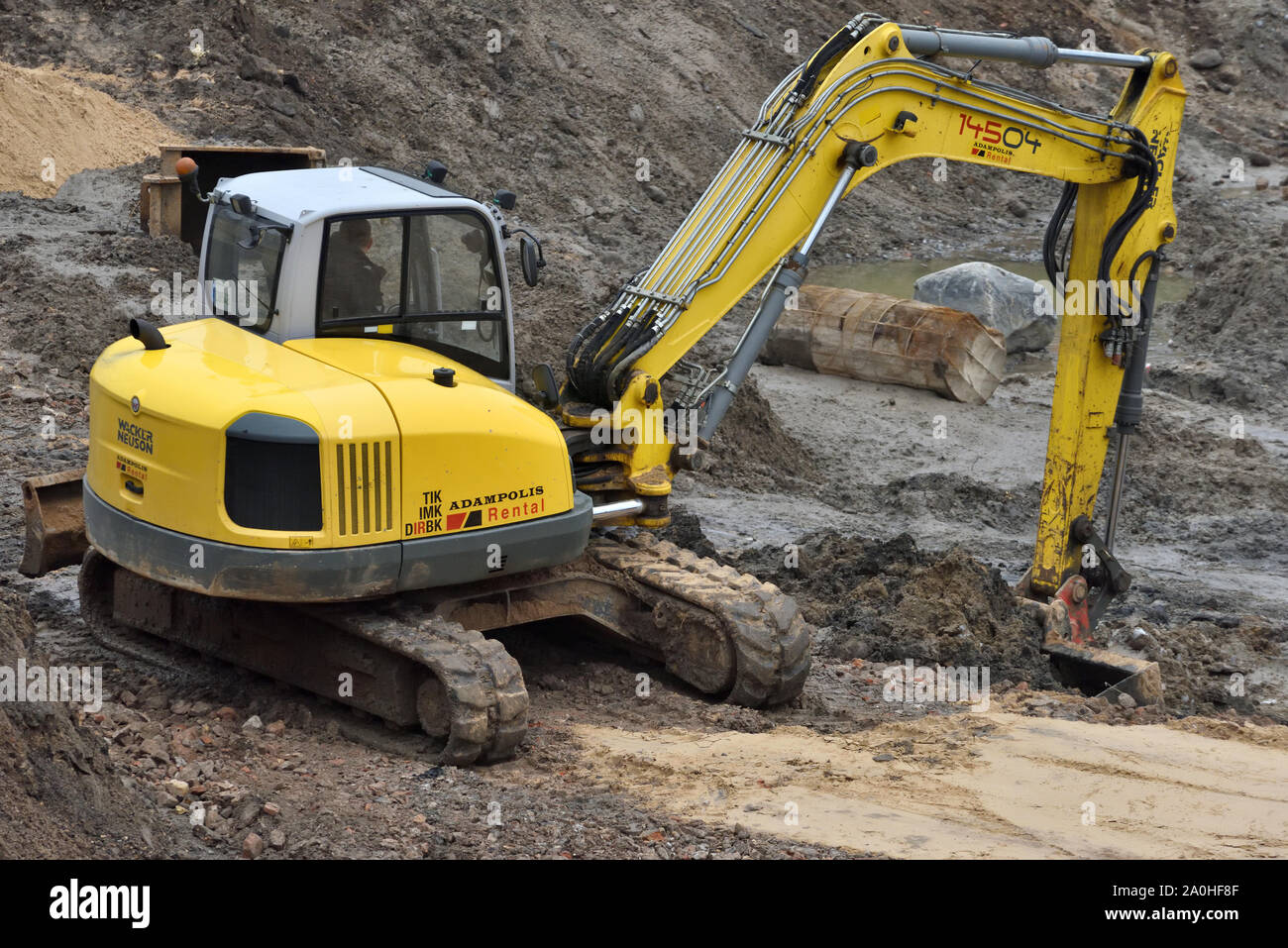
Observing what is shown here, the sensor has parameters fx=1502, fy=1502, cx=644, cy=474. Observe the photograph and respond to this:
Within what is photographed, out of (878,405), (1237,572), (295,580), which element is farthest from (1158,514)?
(295,580)

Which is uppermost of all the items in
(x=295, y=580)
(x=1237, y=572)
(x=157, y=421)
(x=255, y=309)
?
(x=255, y=309)

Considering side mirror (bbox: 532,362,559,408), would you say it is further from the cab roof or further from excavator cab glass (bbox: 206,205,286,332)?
→ excavator cab glass (bbox: 206,205,286,332)

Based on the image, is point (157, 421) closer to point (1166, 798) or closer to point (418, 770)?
point (418, 770)

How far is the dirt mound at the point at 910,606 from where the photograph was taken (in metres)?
8.98

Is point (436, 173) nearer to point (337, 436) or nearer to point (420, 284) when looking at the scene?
point (420, 284)

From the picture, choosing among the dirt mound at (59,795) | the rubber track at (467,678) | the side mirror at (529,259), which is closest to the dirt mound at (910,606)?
the rubber track at (467,678)

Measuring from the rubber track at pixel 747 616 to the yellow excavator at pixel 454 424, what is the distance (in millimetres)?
15

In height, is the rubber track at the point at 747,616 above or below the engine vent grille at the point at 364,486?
below

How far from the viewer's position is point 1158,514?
42.2 feet

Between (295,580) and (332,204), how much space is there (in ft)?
5.93

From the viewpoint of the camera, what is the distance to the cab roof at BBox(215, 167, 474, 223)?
23.0ft

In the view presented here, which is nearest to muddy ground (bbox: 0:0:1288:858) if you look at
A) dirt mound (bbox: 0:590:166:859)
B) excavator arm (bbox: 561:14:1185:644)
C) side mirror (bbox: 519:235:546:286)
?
dirt mound (bbox: 0:590:166:859)

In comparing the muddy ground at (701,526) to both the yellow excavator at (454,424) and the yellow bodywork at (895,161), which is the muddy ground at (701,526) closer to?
the yellow excavator at (454,424)

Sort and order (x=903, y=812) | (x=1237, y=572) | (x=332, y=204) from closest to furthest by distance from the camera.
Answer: (x=903, y=812) → (x=332, y=204) → (x=1237, y=572)
